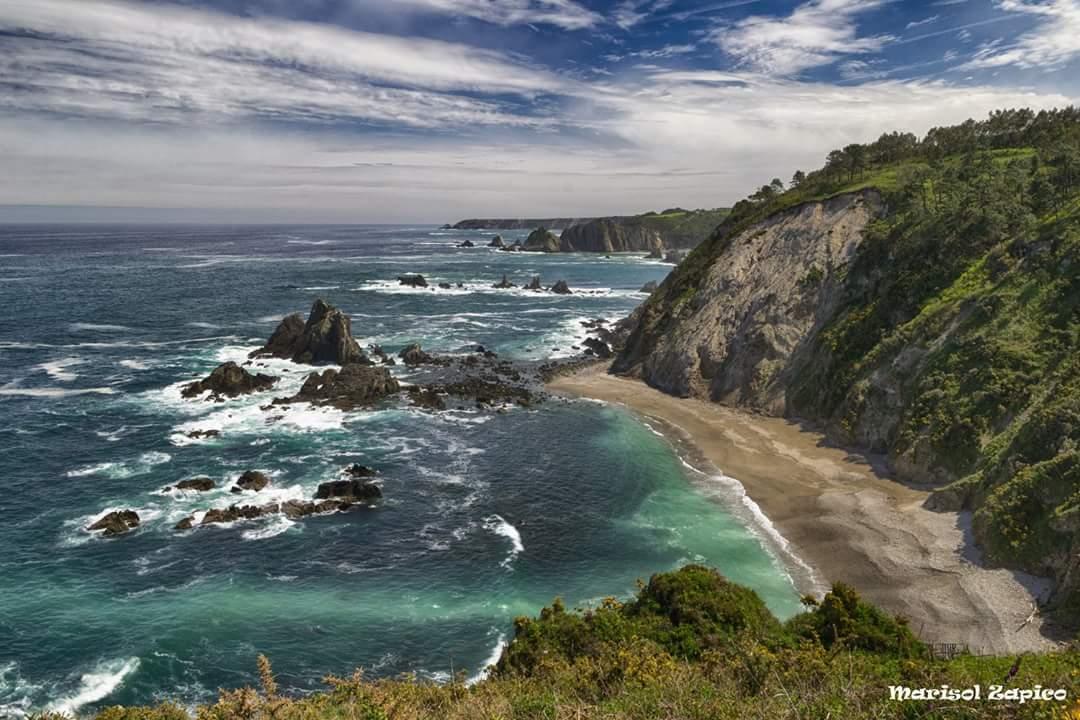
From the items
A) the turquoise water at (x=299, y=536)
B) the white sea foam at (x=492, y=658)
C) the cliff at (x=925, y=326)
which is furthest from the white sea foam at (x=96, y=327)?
the white sea foam at (x=492, y=658)

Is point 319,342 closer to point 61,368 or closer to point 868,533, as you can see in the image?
point 61,368

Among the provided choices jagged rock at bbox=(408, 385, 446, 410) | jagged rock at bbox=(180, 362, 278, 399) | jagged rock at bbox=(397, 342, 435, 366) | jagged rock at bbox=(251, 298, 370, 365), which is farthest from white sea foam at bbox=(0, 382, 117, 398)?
jagged rock at bbox=(408, 385, 446, 410)

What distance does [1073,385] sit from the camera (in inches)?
1443

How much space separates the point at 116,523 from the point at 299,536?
11.6 m

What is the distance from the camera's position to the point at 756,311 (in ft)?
227

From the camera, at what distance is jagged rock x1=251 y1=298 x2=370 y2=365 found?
81188mm

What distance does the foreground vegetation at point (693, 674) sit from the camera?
1326 centimetres

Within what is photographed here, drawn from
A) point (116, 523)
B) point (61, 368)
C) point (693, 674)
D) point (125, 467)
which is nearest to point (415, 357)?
point (125, 467)

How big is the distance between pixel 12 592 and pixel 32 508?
446 inches

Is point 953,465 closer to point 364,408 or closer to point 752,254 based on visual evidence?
point 752,254

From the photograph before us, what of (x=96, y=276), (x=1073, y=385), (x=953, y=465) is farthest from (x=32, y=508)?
(x=96, y=276)

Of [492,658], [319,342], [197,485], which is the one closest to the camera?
[492,658]

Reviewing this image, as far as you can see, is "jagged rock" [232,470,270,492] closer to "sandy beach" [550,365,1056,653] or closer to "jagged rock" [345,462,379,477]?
"jagged rock" [345,462,379,477]

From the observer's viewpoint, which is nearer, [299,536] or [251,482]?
[299,536]
